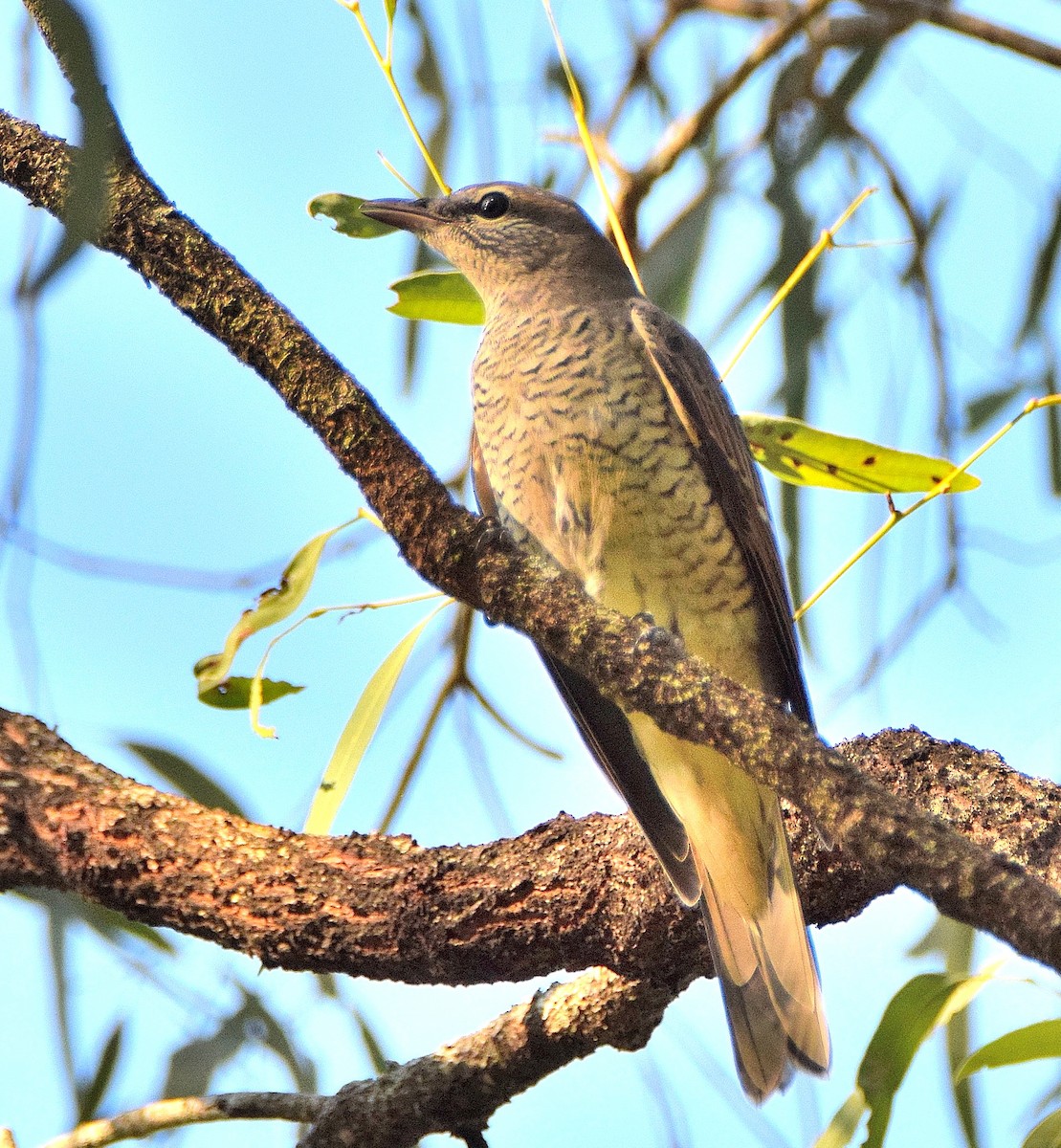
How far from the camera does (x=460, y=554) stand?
1.81m

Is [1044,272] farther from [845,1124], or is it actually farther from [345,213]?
[845,1124]

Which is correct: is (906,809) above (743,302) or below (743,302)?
below

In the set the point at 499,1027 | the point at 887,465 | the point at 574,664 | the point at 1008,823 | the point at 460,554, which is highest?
the point at 887,465

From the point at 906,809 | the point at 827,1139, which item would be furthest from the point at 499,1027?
the point at 906,809

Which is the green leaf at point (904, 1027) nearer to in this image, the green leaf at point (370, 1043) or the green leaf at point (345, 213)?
the green leaf at point (370, 1043)

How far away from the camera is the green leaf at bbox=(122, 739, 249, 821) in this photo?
2822mm

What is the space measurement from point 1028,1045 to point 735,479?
142cm

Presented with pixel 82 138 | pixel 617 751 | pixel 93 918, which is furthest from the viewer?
pixel 617 751

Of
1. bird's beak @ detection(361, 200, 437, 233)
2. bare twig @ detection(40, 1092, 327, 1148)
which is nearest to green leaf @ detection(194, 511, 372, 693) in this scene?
bare twig @ detection(40, 1092, 327, 1148)

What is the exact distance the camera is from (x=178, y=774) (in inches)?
111

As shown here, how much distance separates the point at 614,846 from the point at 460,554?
687 mm

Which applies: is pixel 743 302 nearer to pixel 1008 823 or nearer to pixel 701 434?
pixel 701 434

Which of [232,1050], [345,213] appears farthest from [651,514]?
[232,1050]

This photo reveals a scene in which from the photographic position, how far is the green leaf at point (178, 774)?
2822mm
